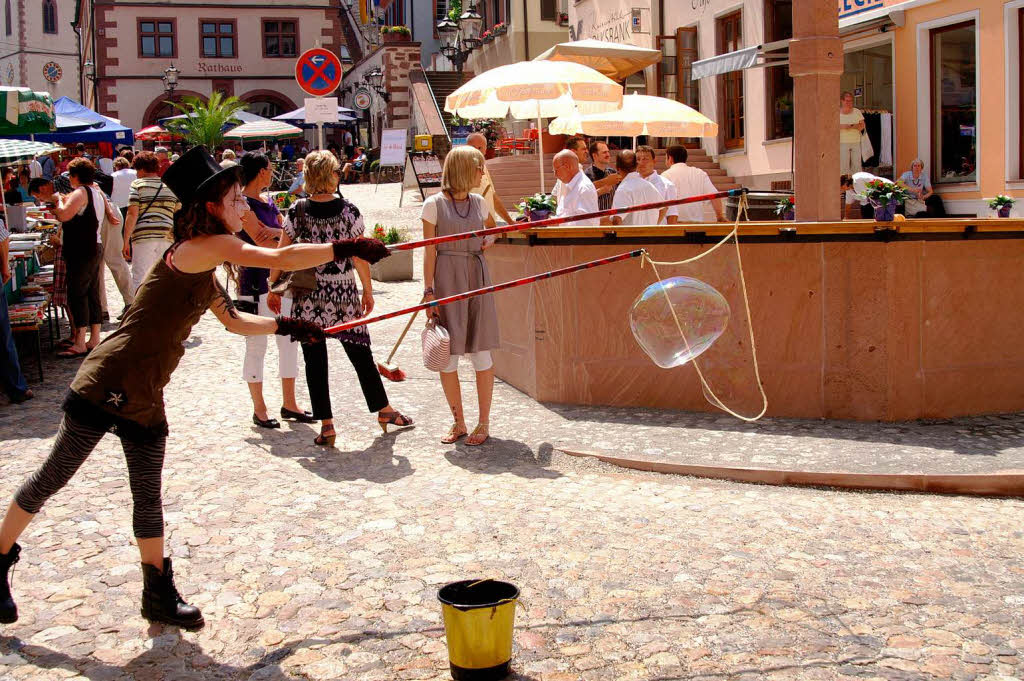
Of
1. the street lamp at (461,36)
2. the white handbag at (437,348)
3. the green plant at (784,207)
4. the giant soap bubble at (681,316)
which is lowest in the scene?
the white handbag at (437,348)

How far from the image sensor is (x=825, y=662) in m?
4.23

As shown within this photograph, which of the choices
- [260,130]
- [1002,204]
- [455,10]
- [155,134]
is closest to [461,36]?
[455,10]

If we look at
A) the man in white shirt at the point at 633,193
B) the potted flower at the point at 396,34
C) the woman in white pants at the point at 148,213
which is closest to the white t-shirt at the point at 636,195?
the man in white shirt at the point at 633,193

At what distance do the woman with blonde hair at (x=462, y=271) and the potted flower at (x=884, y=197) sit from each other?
3.58 metres

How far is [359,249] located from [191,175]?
730mm

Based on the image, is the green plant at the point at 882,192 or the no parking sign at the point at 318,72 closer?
the green plant at the point at 882,192

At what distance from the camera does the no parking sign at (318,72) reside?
43.9 ft

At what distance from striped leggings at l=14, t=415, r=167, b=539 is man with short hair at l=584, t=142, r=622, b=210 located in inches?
302

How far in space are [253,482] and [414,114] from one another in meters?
38.4

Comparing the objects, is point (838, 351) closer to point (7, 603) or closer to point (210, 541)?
point (210, 541)

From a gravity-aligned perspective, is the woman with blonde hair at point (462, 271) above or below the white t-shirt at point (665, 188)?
below

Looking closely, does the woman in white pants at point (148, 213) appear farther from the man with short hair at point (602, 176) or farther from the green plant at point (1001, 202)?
the green plant at point (1001, 202)

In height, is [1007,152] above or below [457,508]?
above

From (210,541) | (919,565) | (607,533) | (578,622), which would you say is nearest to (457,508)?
(607,533)
